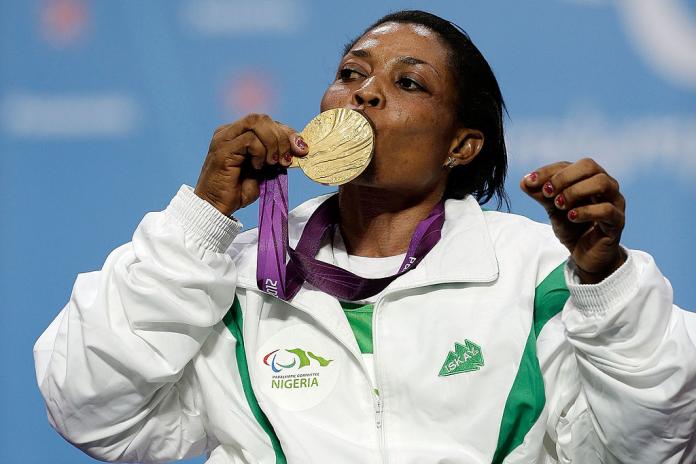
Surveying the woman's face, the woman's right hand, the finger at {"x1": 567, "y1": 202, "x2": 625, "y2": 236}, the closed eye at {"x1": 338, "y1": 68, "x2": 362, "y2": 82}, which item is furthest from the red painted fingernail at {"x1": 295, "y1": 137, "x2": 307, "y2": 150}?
the finger at {"x1": 567, "y1": 202, "x2": 625, "y2": 236}

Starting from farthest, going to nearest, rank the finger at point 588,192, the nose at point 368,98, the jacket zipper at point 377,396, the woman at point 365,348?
the nose at point 368,98 → the jacket zipper at point 377,396 → the woman at point 365,348 → the finger at point 588,192

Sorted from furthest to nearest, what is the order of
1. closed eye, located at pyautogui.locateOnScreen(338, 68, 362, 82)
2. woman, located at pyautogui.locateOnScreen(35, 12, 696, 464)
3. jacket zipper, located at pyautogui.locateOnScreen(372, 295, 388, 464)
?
closed eye, located at pyautogui.locateOnScreen(338, 68, 362, 82) → jacket zipper, located at pyautogui.locateOnScreen(372, 295, 388, 464) → woman, located at pyautogui.locateOnScreen(35, 12, 696, 464)

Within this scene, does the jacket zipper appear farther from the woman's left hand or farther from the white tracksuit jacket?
the woman's left hand

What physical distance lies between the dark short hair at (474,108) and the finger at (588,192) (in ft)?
1.82

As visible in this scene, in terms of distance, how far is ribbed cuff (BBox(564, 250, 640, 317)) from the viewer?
1472 mm

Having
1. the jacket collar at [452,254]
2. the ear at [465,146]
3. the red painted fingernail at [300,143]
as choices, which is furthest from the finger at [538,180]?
the ear at [465,146]

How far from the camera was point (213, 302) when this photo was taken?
5.49ft

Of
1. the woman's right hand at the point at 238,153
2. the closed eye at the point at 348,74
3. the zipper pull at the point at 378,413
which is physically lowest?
the zipper pull at the point at 378,413

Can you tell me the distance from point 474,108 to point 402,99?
0.66 feet

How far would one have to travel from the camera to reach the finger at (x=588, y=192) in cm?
140

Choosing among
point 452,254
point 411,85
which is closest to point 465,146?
point 411,85

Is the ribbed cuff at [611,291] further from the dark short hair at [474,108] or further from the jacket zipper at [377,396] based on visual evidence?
the dark short hair at [474,108]

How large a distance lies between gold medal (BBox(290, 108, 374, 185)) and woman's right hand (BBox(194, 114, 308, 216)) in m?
0.03

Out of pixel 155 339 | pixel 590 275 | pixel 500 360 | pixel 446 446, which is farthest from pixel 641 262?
pixel 155 339
